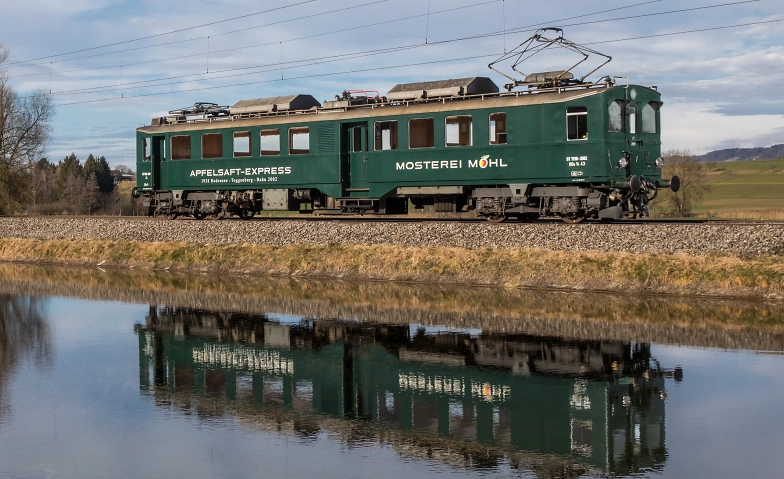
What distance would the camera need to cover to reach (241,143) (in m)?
33.6

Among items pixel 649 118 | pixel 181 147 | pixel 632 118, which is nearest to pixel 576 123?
pixel 632 118

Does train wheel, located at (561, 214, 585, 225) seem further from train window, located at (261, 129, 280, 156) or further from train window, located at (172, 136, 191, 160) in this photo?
train window, located at (172, 136, 191, 160)

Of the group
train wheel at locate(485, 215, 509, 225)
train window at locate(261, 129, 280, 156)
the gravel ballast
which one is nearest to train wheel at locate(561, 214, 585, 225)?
the gravel ballast

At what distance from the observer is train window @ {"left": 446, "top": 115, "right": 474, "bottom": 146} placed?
27484 millimetres

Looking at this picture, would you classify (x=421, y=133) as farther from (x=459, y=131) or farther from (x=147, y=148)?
(x=147, y=148)

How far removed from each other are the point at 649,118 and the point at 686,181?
1251 inches

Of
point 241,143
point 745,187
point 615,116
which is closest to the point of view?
point 615,116

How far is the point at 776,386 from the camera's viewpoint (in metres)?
12.2

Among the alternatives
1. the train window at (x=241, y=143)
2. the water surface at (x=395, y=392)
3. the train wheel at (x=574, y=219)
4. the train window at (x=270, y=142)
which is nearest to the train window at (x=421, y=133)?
the train wheel at (x=574, y=219)

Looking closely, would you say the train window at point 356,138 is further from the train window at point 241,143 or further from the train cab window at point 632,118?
the train cab window at point 632,118

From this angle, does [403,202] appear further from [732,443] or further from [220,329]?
[732,443]

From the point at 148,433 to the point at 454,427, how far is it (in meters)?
3.74

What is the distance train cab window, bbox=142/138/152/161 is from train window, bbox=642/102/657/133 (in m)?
21.3

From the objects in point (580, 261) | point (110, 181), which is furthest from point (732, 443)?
point (110, 181)
